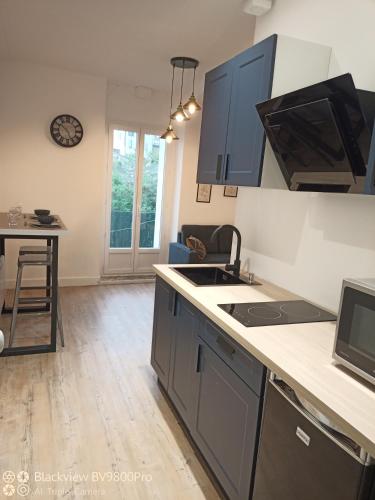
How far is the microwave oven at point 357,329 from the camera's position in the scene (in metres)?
1.21

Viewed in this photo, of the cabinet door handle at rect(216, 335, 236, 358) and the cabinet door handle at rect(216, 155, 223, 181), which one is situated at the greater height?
the cabinet door handle at rect(216, 155, 223, 181)

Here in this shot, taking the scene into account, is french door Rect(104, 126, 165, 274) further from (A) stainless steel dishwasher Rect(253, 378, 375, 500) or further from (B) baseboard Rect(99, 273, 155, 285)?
(A) stainless steel dishwasher Rect(253, 378, 375, 500)

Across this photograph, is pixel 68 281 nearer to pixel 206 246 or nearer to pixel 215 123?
pixel 206 246

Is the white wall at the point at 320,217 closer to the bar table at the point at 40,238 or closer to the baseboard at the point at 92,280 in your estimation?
the bar table at the point at 40,238

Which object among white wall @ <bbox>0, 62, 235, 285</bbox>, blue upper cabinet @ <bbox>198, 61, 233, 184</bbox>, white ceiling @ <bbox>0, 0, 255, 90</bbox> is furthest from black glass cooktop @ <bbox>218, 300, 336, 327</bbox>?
white wall @ <bbox>0, 62, 235, 285</bbox>

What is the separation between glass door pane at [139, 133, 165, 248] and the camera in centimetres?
541

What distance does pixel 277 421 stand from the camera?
130 cm

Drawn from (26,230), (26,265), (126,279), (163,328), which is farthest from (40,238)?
(126,279)

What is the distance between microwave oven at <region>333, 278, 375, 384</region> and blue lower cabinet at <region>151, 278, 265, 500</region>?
0.31m

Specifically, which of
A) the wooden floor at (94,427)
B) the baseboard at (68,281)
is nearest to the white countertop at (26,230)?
the wooden floor at (94,427)

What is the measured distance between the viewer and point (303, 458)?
1174mm

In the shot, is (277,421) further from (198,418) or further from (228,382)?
(198,418)

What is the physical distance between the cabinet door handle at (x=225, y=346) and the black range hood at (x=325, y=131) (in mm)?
852

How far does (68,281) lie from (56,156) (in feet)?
5.48
